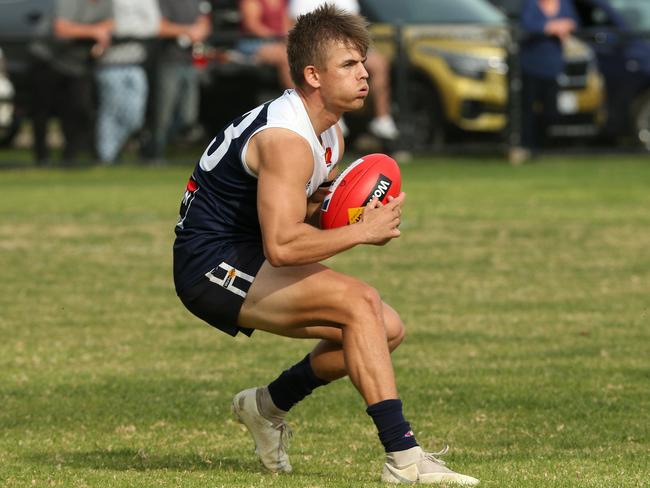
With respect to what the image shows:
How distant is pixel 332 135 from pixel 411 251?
7.10 meters

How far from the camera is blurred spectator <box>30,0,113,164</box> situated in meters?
20.0

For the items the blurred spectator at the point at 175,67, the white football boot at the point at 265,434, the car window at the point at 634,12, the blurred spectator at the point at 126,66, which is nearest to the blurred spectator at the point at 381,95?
the blurred spectator at the point at 175,67

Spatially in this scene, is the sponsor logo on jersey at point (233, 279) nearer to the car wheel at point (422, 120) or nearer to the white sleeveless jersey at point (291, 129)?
the white sleeveless jersey at point (291, 129)

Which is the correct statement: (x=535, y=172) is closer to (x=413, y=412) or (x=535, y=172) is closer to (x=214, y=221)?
(x=413, y=412)

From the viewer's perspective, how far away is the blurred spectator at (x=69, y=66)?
65.7 feet

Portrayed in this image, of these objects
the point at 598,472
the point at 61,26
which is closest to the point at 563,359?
the point at 598,472

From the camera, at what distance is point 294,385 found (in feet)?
21.5

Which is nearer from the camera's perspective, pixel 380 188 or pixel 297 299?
pixel 297 299

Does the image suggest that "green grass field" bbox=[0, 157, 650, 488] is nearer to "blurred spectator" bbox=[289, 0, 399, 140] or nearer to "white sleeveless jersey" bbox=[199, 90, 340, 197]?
"white sleeveless jersey" bbox=[199, 90, 340, 197]

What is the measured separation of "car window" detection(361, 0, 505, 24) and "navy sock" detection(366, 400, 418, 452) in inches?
618

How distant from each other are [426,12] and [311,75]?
51.6 ft

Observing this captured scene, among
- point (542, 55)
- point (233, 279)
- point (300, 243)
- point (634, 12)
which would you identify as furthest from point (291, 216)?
point (634, 12)

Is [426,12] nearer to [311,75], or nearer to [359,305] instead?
[311,75]

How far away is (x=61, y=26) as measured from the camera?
20203mm
